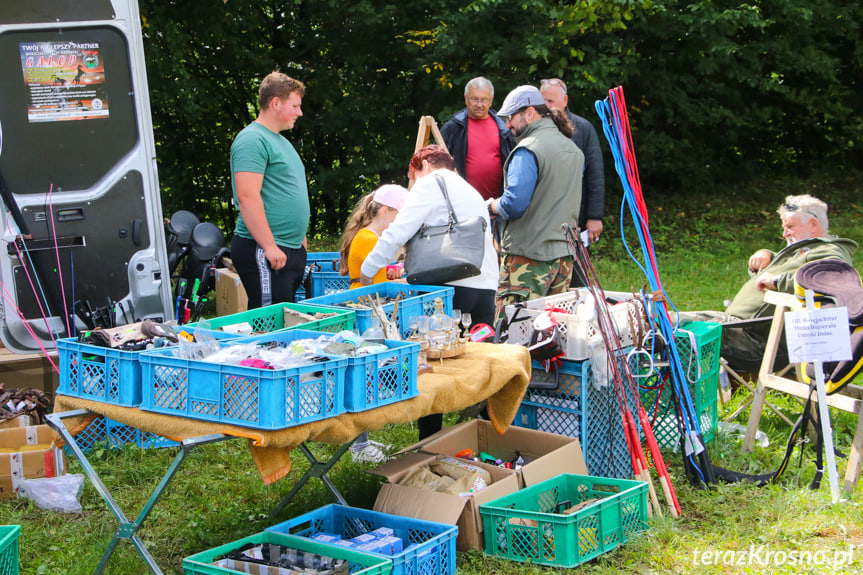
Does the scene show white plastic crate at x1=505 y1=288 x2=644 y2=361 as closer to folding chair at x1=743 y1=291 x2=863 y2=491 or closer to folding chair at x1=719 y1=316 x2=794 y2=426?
folding chair at x1=743 y1=291 x2=863 y2=491

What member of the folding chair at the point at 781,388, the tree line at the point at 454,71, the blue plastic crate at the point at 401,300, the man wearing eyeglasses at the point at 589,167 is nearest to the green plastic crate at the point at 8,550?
the blue plastic crate at the point at 401,300

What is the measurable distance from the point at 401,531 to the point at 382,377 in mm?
700

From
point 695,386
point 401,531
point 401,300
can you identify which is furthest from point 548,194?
point 401,531

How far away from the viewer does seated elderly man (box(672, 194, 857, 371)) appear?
15.7 ft

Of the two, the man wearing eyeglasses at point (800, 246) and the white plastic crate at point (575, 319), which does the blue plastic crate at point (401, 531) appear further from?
the man wearing eyeglasses at point (800, 246)

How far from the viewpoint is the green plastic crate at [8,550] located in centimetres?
267

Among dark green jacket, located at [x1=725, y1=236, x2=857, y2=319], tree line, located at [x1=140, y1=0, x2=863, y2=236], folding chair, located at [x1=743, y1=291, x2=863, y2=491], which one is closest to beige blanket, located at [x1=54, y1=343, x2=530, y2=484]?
folding chair, located at [x1=743, y1=291, x2=863, y2=491]

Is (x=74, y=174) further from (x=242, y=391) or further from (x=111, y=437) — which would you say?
(x=242, y=391)

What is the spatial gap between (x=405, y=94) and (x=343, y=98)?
2.72 feet

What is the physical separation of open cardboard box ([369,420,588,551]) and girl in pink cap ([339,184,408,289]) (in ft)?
3.42

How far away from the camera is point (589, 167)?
571 cm

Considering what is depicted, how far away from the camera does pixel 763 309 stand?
17.1 feet

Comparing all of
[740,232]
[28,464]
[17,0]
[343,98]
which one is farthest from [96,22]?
[740,232]

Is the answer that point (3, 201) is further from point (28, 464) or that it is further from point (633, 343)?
point (633, 343)
